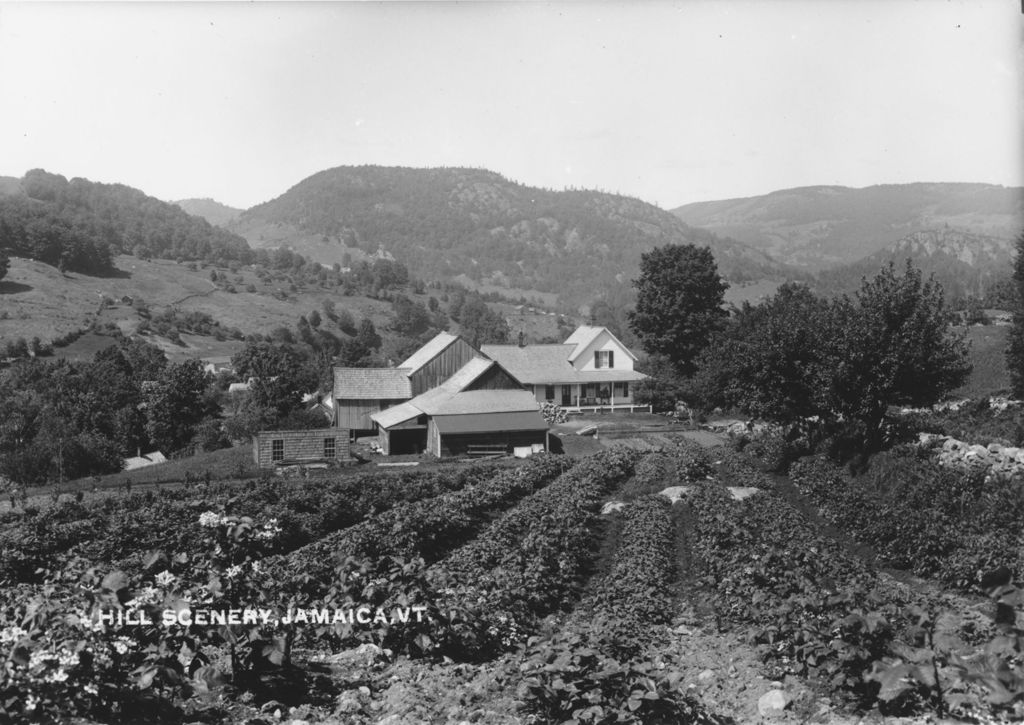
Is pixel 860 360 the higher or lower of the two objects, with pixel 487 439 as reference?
higher

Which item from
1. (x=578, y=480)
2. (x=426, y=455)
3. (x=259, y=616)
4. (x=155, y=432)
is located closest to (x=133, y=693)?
(x=259, y=616)

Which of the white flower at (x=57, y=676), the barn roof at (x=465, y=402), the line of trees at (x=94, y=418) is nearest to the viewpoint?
the white flower at (x=57, y=676)

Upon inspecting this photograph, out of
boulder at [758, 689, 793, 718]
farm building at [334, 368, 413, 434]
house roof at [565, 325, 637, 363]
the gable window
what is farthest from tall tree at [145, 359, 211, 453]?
boulder at [758, 689, 793, 718]

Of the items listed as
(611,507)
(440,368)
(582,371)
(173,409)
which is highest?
(440,368)

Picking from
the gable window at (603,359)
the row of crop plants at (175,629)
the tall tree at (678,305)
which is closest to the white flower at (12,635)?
the row of crop plants at (175,629)

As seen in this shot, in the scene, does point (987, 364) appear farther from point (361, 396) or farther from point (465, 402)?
point (361, 396)

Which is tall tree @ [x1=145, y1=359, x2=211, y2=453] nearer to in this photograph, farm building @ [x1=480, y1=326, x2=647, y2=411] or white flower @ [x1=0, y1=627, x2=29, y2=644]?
farm building @ [x1=480, y1=326, x2=647, y2=411]

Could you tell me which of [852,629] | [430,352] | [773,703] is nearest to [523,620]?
[773,703]

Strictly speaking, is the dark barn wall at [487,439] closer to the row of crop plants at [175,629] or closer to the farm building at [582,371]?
the farm building at [582,371]
